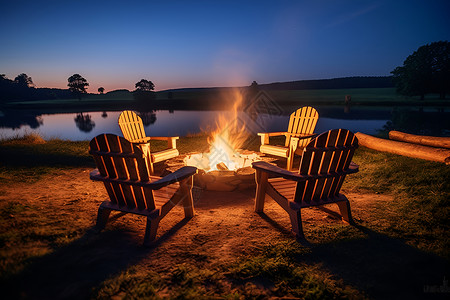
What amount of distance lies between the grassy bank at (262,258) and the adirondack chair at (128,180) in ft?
1.03

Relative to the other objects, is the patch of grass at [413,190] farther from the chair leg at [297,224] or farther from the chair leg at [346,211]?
the chair leg at [297,224]

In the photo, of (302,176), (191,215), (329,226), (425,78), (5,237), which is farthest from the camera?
(425,78)

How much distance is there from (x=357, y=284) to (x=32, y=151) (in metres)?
8.46

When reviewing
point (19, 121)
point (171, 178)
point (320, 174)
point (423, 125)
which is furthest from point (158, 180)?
point (19, 121)

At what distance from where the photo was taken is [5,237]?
238 centimetres

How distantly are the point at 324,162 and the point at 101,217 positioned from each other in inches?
102

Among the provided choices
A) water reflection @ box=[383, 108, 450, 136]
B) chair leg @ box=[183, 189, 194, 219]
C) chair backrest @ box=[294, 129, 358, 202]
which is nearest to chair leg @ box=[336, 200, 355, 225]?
chair backrest @ box=[294, 129, 358, 202]

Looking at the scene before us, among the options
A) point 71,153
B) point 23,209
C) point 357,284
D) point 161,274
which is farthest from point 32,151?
point 357,284

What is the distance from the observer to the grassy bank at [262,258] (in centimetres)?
190

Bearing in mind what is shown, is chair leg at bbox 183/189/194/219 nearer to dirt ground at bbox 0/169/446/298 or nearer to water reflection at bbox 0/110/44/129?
dirt ground at bbox 0/169/446/298

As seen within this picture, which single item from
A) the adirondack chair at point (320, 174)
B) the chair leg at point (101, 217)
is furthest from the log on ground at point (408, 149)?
the chair leg at point (101, 217)

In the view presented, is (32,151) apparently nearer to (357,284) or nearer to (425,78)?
(357,284)

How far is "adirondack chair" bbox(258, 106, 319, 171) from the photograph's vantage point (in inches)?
206

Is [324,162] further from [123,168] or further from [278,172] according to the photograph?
[123,168]
